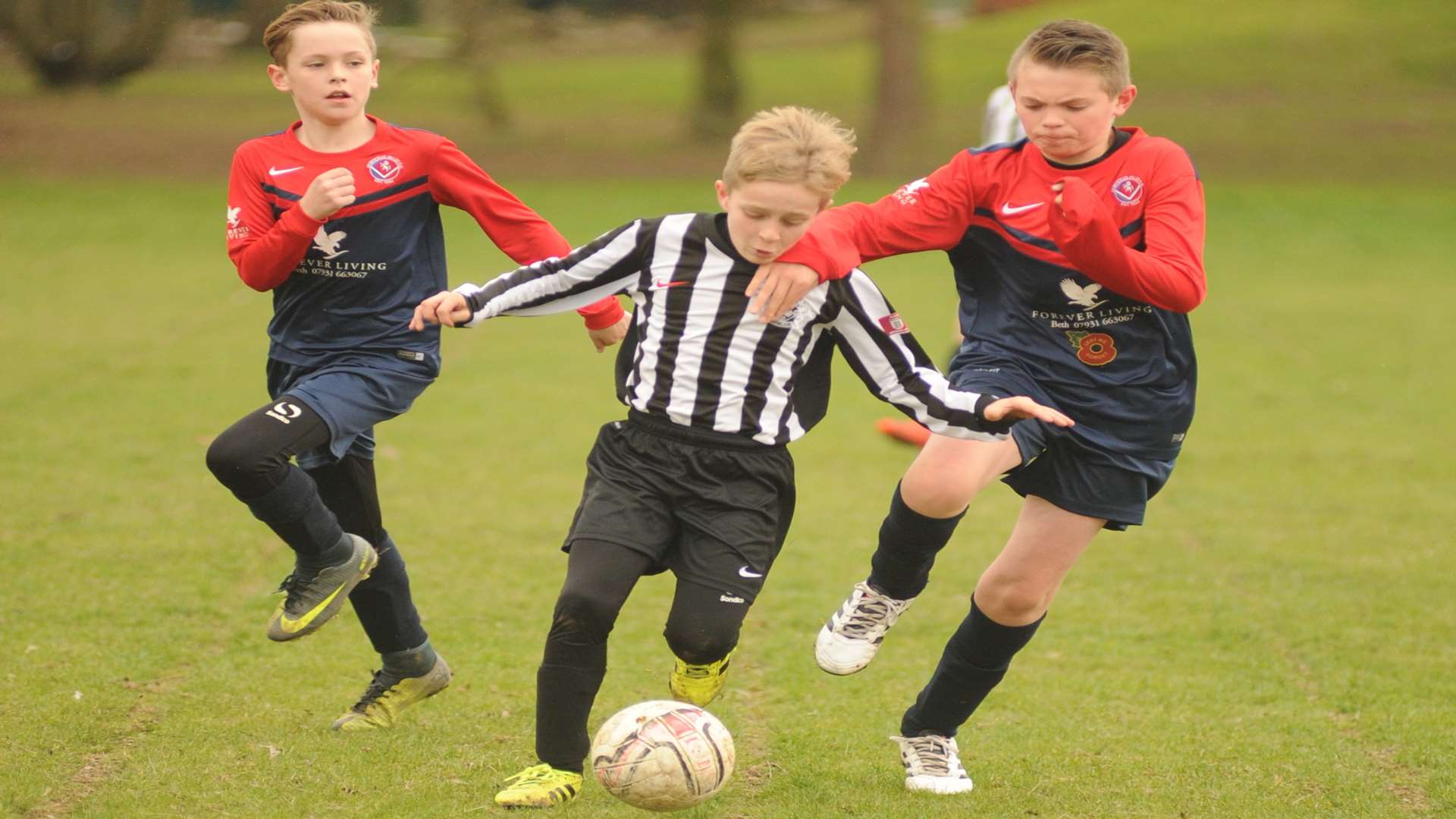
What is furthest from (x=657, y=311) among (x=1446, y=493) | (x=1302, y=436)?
(x=1302, y=436)

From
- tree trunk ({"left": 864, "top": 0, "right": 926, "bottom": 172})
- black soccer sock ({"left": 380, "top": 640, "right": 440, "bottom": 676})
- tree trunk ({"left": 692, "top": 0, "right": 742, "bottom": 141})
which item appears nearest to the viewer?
black soccer sock ({"left": 380, "top": 640, "right": 440, "bottom": 676})

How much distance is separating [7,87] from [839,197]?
54.4 ft

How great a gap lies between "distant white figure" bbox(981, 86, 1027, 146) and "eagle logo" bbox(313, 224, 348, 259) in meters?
4.26

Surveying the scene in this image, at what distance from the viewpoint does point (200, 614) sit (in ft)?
18.3

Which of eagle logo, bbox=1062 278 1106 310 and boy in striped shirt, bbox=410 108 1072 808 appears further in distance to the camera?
eagle logo, bbox=1062 278 1106 310

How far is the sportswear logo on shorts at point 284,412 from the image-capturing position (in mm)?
4055

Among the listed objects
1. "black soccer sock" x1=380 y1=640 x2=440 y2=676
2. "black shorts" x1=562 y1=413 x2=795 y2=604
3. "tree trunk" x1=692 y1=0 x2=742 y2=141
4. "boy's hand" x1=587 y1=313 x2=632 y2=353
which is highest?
"boy's hand" x1=587 y1=313 x2=632 y2=353

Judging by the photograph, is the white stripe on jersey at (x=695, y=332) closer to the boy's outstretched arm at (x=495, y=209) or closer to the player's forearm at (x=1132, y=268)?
the boy's outstretched arm at (x=495, y=209)

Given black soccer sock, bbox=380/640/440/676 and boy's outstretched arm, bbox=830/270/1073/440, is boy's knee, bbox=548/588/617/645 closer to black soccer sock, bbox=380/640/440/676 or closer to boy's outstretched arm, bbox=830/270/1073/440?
boy's outstretched arm, bbox=830/270/1073/440

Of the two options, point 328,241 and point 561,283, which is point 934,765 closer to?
point 561,283

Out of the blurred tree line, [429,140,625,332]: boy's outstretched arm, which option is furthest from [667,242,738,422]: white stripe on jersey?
the blurred tree line

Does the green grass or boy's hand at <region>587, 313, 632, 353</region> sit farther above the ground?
boy's hand at <region>587, 313, 632, 353</region>

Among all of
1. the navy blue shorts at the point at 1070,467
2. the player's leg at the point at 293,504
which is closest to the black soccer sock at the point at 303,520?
the player's leg at the point at 293,504

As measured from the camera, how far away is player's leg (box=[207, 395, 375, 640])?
3951mm
